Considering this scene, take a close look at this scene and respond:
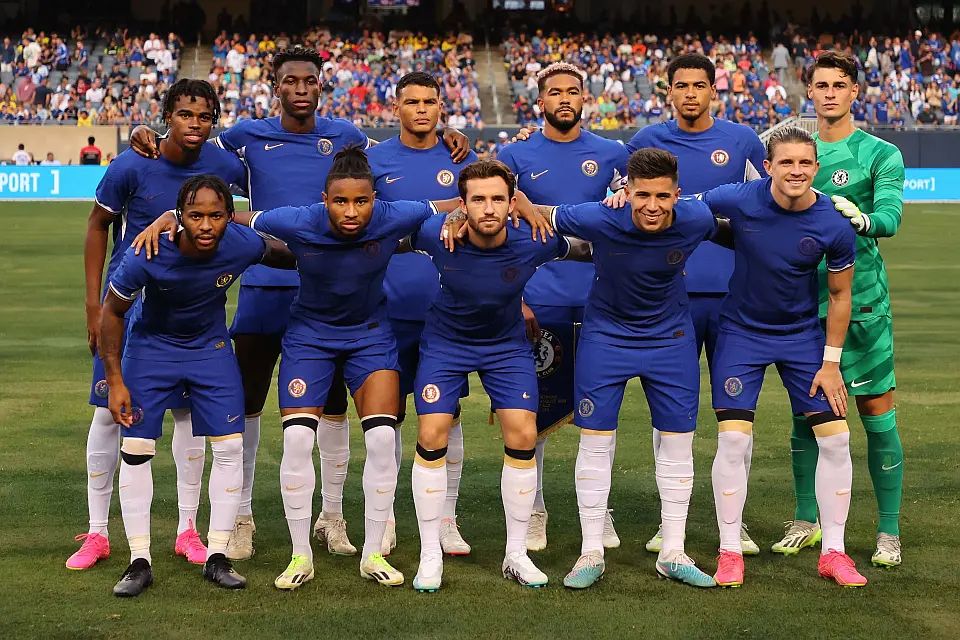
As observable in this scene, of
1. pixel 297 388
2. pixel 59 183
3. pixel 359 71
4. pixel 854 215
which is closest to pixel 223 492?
pixel 297 388

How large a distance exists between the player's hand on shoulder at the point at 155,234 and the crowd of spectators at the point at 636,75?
2744 centimetres

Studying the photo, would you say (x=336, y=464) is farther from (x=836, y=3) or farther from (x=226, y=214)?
(x=836, y=3)

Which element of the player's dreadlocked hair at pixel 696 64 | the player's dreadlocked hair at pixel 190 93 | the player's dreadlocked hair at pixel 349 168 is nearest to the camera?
the player's dreadlocked hair at pixel 349 168

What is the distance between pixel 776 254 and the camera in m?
5.89

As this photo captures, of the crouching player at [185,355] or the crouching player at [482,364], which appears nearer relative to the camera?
the crouching player at [185,355]

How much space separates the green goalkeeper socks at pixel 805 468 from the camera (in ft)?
21.6

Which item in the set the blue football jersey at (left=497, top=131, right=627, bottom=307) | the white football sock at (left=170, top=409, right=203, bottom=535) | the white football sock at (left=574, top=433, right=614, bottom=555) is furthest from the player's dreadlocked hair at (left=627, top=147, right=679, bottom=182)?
the white football sock at (left=170, top=409, right=203, bottom=535)

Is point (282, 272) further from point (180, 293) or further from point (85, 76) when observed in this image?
point (85, 76)

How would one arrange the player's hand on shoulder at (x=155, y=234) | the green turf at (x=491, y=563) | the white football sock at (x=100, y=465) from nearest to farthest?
the green turf at (x=491, y=563)
the player's hand on shoulder at (x=155, y=234)
the white football sock at (x=100, y=465)

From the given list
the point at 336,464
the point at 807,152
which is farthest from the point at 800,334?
the point at 336,464

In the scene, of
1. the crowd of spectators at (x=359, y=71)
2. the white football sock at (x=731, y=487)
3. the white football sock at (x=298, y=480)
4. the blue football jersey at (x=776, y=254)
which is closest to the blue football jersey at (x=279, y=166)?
the white football sock at (x=298, y=480)

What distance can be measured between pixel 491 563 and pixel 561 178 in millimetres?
1910

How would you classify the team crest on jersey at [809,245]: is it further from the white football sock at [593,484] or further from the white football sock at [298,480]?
the white football sock at [298,480]

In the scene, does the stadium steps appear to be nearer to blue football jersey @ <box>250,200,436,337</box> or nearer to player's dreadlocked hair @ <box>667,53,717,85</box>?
player's dreadlocked hair @ <box>667,53,717,85</box>
